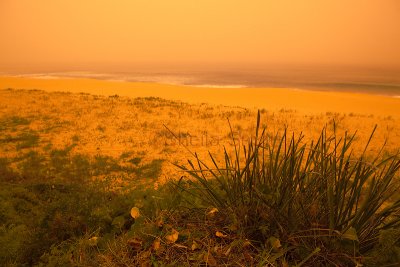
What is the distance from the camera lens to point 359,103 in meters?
19.0

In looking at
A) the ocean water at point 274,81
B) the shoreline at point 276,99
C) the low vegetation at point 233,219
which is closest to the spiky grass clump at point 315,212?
the low vegetation at point 233,219

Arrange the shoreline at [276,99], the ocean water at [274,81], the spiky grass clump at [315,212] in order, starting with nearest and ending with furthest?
the spiky grass clump at [315,212]
the shoreline at [276,99]
the ocean water at [274,81]

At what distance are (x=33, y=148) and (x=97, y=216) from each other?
4226 millimetres

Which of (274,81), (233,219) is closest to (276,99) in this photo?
(233,219)

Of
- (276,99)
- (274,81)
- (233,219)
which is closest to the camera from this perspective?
(233,219)

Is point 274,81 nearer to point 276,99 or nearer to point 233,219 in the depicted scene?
point 276,99

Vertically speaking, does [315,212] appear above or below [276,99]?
above

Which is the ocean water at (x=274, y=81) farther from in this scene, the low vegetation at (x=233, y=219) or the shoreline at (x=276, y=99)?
the low vegetation at (x=233, y=219)

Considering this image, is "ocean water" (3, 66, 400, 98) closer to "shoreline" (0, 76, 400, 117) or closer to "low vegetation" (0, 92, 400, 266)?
"shoreline" (0, 76, 400, 117)

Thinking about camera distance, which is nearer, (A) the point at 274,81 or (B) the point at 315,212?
(B) the point at 315,212

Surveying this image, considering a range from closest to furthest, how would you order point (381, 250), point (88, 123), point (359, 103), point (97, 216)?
point (381, 250) < point (97, 216) < point (88, 123) < point (359, 103)

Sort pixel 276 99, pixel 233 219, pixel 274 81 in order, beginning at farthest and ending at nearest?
1. pixel 274 81
2. pixel 276 99
3. pixel 233 219

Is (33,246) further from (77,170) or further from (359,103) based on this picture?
(359,103)

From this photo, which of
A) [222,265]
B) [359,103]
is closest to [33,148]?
[222,265]
